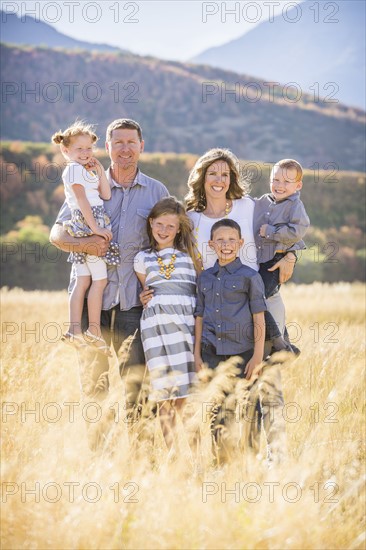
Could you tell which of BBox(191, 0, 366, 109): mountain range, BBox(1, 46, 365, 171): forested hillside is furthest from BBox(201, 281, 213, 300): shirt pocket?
BBox(191, 0, 366, 109): mountain range

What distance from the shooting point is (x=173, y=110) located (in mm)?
53438

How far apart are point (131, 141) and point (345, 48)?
92.1 metres

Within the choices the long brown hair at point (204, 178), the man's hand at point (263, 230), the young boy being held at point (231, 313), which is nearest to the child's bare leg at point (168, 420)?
the young boy being held at point (231, 313)

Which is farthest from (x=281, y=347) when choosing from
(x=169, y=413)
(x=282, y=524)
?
(x=282, y=524)

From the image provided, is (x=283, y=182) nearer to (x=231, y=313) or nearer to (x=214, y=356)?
(x=231, y=313)

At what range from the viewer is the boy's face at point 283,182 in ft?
15.4

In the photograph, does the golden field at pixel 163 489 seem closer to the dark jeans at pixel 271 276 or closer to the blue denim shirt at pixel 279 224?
the dark jeans at pixel 271 276

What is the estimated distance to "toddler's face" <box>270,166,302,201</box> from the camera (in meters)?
4.70

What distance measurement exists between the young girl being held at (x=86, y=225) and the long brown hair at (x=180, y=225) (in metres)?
0.34

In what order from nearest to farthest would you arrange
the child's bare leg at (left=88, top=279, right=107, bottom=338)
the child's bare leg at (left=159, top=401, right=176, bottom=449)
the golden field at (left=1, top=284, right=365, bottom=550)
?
1. the golden field at (left=1, top=284, right=365, bottom=550)
2. the child's bare leg at (left=159, top=401, right=176, bottom=449)
3. the child's bare leg at (left=88, top=279, right=107, bottom=338)

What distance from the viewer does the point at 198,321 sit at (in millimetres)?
4473

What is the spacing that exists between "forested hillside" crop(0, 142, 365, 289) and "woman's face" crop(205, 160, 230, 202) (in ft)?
56.5

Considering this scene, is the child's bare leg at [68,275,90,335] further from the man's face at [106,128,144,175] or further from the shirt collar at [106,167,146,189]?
the man's face at [106,128,144,175]

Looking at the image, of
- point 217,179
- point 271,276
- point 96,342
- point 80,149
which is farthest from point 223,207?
point 96,342
